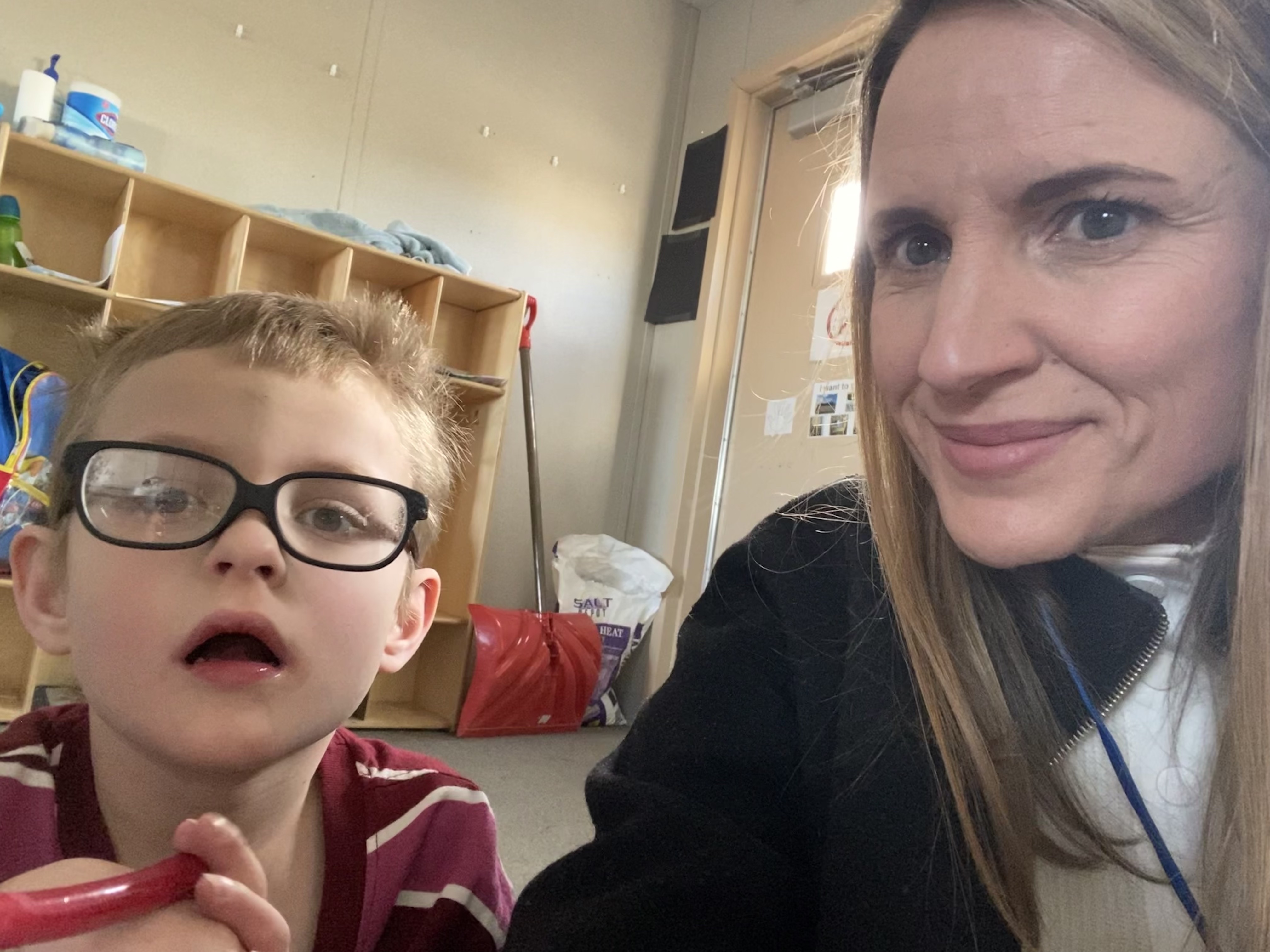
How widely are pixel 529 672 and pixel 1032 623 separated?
1834 millimetres

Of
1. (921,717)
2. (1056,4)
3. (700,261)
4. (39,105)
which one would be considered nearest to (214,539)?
(921,717)

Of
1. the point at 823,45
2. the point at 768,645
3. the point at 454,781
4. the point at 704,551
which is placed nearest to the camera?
the point at 768,645

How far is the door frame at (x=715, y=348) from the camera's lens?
270 centimetres

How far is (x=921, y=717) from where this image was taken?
1.86 ft

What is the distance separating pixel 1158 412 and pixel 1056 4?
0.80ft

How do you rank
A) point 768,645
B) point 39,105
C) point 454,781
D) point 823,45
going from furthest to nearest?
point 823,45
point 39,105
point 454,781
point 768,645

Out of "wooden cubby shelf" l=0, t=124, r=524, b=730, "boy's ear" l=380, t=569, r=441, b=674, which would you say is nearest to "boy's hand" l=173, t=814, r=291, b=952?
"boy's ear" l=380, t=569, r=441, b=674

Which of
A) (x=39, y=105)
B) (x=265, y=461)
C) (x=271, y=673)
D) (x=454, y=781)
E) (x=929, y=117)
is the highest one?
(x=39, y=105)

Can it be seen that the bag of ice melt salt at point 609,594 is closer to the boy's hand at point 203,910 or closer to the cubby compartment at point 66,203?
the cubby compartment at point 66,203

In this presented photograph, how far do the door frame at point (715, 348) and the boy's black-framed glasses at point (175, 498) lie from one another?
220cm

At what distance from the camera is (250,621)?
0.50 meters

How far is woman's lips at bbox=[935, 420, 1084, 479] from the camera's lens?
49cm

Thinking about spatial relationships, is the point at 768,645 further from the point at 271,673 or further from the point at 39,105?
the point at 39,105

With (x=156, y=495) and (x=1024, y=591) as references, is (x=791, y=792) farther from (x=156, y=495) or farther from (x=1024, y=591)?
(x=156, y=495)
